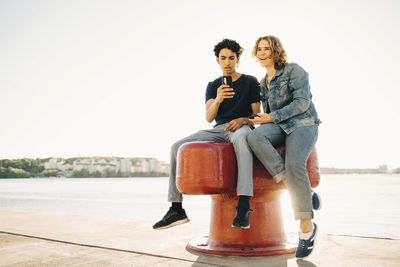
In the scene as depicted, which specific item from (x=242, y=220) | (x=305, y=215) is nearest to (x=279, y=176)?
(x=305, y=215)

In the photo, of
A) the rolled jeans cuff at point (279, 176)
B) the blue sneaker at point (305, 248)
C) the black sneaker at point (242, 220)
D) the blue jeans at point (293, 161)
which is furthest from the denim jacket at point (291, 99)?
the blue sneaker at point (305, 248)

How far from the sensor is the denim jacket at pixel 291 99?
2893 millimetres

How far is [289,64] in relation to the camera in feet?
10.2

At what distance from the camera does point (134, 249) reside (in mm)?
3230

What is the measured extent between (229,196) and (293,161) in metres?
0.72

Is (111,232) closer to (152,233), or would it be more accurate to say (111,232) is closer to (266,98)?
(152,233)

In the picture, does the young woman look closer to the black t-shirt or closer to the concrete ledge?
the black t-shirt

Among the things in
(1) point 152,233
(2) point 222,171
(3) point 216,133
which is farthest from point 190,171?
(1) point 152,233

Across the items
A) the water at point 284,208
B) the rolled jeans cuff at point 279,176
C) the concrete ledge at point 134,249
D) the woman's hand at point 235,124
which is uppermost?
the woman's hand at point 235,124

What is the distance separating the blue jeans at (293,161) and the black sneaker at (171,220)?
35.7 inches

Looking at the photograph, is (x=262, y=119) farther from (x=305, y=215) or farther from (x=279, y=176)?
(x=305, y=215)

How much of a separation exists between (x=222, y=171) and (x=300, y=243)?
83cm

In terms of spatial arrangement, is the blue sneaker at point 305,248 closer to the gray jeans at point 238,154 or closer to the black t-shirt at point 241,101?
the gray jeans at point 238,154

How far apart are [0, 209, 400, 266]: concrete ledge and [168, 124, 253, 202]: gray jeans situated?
531mm
